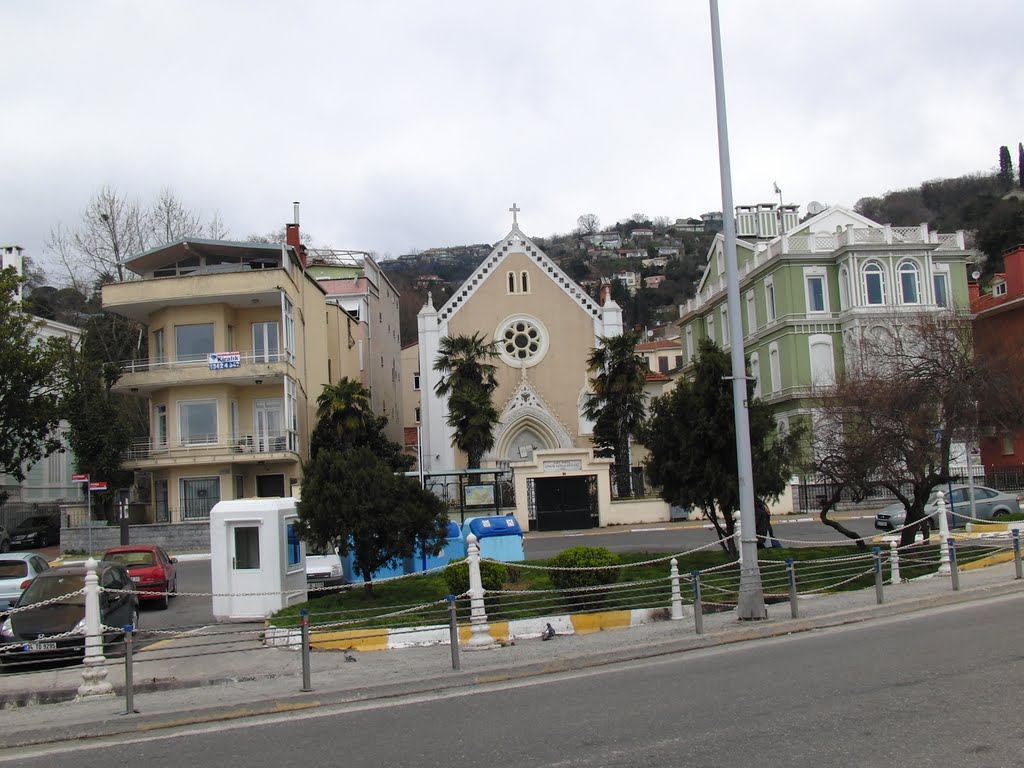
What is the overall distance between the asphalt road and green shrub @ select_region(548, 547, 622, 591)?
4004 millimetres

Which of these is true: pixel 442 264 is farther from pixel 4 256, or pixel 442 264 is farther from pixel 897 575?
pixel 897 575

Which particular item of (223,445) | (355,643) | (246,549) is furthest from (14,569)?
(223,445)

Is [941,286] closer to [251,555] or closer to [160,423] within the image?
[160,423]

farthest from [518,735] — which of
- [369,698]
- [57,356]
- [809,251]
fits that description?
[809,251]

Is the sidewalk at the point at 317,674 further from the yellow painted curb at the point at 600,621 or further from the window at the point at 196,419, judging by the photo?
the window at the point at 196,419

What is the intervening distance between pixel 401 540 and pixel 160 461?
25204 millimetres

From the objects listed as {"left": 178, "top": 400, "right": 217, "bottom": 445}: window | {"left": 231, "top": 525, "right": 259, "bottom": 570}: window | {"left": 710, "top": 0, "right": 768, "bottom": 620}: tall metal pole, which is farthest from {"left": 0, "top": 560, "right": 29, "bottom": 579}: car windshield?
{"left": 178, "top": 400, "right": 217, "bottom": 445}: window

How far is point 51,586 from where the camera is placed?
15.5 m

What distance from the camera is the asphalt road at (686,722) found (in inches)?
275

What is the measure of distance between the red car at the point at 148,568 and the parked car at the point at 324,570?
311 cm

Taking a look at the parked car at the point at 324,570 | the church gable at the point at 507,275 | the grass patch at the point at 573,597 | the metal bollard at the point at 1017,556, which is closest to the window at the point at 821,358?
the church gable at the point at 507,275

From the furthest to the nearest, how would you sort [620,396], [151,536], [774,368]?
→ [774,368] → [620,396] → [151,536]

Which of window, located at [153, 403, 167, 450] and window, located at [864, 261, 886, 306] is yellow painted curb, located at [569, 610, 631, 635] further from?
window, located at [864, 261, 886, 306]

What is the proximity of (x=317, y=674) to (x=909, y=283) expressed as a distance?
138ft
